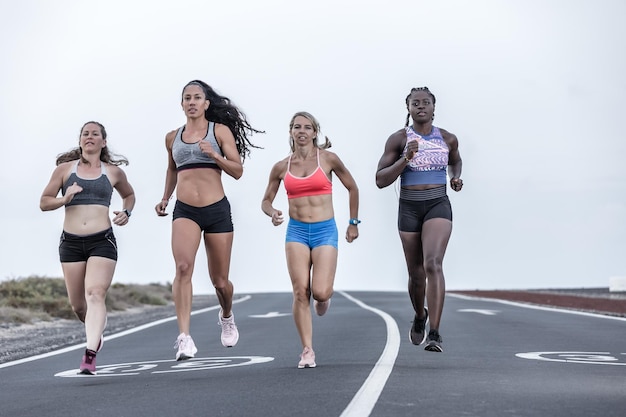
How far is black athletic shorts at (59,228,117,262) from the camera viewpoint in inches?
426

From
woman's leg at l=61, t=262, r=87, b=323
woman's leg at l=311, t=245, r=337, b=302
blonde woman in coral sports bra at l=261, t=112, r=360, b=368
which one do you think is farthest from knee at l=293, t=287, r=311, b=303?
woman's leg at l=61, t=262, r=87, b=323

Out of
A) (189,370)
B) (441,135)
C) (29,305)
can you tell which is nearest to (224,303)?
(189,370)

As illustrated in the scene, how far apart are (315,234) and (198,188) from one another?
1.23m

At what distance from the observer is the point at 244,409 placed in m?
7.44

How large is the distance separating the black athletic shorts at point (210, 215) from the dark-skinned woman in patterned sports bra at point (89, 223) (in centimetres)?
64

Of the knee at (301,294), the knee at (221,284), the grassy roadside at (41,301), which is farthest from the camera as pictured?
the grassy roadside at (41,301)

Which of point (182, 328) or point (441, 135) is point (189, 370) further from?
point (441, 135)

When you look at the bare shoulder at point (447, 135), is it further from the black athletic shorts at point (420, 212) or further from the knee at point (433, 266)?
the knee at point (433, 266)

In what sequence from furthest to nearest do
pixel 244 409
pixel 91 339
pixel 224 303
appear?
pixel 224 303
pixel 91 339
pixel 244 409

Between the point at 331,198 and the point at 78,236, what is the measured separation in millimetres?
2404

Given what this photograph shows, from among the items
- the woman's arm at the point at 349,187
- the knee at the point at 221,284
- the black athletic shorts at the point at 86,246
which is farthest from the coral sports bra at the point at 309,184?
the black athletic shorts at the point at 86,246

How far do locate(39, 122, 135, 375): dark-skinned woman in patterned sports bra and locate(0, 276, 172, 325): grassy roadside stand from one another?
15658mm

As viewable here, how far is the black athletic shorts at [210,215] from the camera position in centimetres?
1080

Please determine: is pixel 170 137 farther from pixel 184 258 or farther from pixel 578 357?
pixel 578 357
